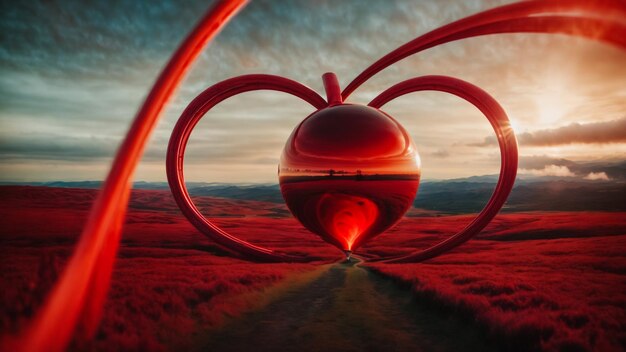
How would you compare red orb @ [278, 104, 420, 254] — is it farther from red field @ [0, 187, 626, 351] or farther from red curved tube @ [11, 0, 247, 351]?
red field @ [0, 187, 626, 351]

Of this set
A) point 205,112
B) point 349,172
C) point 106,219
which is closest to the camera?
point 106,219

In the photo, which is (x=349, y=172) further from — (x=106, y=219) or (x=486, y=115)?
(x=486, y=115)

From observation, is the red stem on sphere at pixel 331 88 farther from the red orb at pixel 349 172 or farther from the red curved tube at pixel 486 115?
the red curved tube at pixel 486 115

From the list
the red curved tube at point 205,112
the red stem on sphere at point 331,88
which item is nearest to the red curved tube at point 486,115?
the red curved tube at point 205,112

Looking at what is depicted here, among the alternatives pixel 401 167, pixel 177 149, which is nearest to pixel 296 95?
pixel 177 149

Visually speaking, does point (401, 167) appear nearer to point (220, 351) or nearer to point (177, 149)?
point (220, 351)

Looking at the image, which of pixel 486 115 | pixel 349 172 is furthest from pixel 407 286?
pixel 349 172
